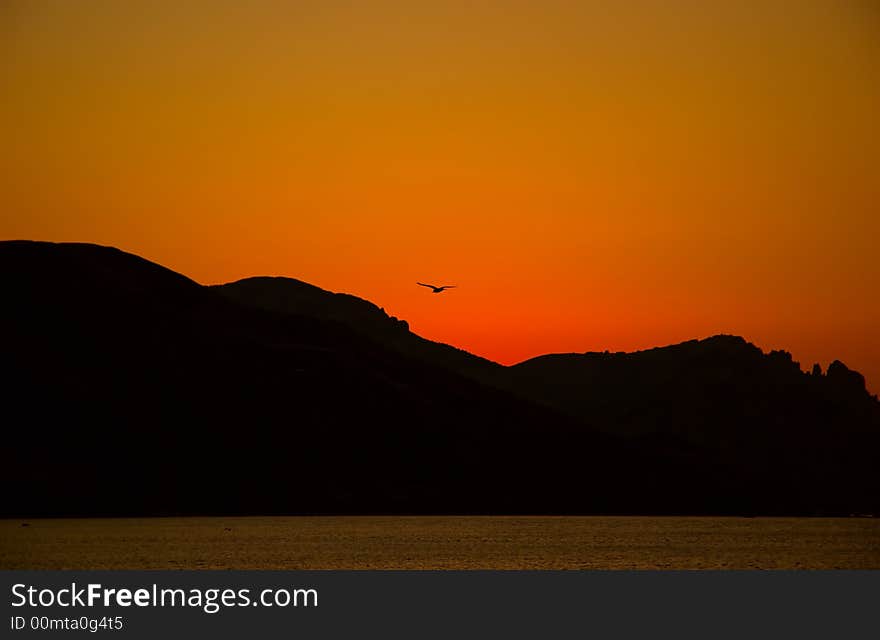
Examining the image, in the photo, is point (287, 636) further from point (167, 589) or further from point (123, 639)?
point (167, 589)

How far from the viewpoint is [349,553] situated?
18750 cm

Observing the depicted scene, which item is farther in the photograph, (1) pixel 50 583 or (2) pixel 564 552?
(2) pixel 564 552

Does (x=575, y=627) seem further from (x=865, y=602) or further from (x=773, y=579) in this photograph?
(x=773, y=579)

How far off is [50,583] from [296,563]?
286 feet

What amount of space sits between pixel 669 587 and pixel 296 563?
269 ft

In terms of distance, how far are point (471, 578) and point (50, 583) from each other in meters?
27.5

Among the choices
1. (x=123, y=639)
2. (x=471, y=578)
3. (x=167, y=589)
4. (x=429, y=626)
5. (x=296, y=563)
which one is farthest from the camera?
(x=296, y=563)

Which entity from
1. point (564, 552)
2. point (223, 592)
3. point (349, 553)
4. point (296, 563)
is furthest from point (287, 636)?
point (564, 552)

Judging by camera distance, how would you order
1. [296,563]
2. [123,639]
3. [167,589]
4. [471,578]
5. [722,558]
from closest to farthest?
[123,639]
[167,589]
[471,578]
[296,563]
[722,558]

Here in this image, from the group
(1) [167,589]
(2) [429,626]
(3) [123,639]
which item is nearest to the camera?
(3) [123,639]

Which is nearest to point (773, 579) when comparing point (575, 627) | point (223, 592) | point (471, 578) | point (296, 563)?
point (471, 578)

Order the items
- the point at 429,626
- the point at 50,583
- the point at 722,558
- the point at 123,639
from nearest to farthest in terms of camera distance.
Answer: the point at 123,639 < the point at 429,626 < the point at 50,583 < the point at 722,558

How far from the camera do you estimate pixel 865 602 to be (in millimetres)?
79625

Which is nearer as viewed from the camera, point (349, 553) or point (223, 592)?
point (223, 592)
